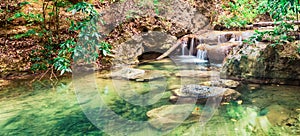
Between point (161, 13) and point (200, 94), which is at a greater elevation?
point (161, 13)

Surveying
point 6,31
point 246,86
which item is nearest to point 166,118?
point 246,86

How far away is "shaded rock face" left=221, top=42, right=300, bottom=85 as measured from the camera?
454cm

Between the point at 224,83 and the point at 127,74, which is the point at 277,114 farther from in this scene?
the point at 127,74

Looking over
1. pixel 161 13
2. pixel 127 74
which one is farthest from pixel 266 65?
pixel 161 13

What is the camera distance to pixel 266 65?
475 centimetres

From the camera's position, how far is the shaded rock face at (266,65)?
14.9ft

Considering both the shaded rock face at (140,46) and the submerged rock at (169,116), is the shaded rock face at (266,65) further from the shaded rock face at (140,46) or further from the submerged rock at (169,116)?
the shaded rock face at (140,46)

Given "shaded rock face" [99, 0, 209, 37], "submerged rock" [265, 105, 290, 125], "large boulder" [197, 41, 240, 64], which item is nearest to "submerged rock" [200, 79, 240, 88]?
"submerged rock" [265, 105, 290, 125]

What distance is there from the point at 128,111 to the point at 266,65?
3.07 metres

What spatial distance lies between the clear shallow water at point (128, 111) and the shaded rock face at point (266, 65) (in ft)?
0.86

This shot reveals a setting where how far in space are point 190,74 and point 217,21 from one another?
5206 millimetres

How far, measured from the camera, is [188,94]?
4043mm

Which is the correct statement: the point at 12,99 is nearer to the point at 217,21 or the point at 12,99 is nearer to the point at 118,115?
the point at 118,115

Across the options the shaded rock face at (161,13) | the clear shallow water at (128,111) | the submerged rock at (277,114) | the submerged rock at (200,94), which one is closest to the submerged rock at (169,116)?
the clear shallow water at (128,111)
